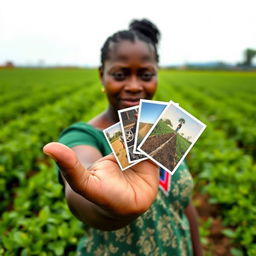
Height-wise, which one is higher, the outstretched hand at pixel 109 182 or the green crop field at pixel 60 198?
the outstretched hand at pixel 109 182

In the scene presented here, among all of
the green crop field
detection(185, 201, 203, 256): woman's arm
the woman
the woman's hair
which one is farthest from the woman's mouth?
the green crop field

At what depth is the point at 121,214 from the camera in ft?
2.47

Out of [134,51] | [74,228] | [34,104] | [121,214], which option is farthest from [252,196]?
[34,104]

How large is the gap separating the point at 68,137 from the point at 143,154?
0.43 metres

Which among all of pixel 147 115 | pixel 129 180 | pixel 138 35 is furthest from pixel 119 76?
pixel 129 180

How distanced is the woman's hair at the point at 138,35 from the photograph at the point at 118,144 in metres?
0.58

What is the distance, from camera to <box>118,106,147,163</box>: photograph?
33.4 inches

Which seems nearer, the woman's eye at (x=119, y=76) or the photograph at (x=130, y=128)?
the photograph at (x=130, y=128)

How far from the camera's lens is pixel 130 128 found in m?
0.88

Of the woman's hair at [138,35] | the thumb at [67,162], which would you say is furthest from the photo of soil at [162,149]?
the woman's hair at [138,35]

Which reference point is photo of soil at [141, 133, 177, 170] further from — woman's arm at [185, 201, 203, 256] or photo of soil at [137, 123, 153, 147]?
woman's arm at [185, 201, 203, 256]

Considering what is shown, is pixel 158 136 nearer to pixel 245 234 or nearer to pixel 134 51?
pixel 134 51

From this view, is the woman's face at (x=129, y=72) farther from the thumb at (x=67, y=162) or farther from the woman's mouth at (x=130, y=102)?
the thumb at (x=67, y=162)

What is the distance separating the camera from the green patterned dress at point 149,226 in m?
Result: 1.22
